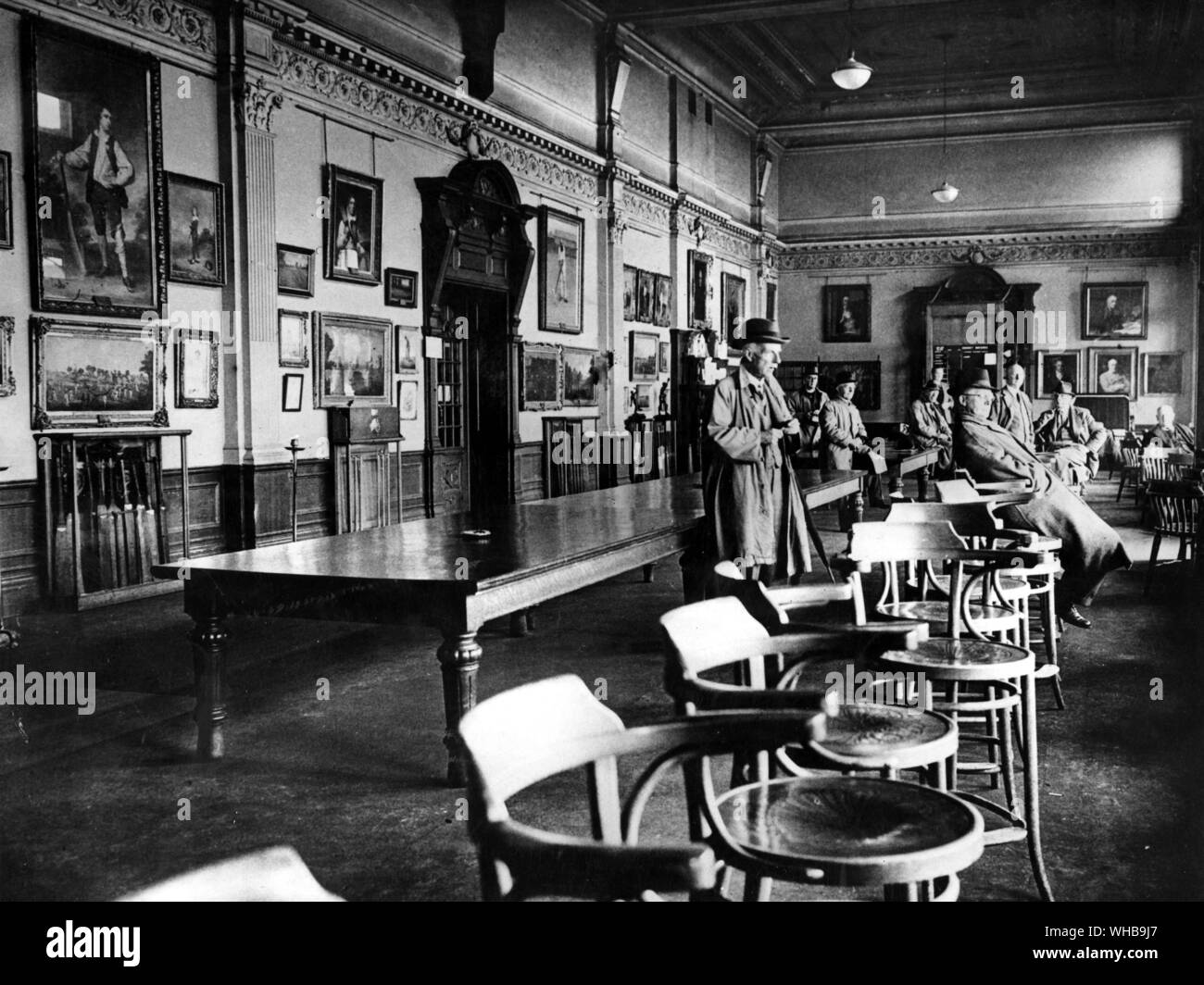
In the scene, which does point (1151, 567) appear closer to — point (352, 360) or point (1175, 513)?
point (1175, 513)

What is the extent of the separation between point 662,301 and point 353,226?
23.4 feet

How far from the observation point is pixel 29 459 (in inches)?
255

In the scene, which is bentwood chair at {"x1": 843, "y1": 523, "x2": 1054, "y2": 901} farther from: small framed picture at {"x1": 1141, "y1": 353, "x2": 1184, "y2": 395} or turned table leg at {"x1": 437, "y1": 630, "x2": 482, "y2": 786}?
small framed picture at {"x1": 1141, "y1": 353, "x2": 1184, "y2": 395}

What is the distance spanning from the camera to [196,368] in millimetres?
7711

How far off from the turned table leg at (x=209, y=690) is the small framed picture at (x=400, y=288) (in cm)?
602

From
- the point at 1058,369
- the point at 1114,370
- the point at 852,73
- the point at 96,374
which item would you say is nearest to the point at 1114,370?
the point at 1114,370

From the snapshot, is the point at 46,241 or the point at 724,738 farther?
the point at 46,241

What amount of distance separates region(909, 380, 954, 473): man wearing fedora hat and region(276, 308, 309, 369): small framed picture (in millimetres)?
7079

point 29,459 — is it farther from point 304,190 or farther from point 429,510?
point 429,510

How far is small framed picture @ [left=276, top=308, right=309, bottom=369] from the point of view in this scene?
8492 millimetres

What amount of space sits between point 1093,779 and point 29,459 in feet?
19.1

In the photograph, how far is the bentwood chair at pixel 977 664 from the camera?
315 cm

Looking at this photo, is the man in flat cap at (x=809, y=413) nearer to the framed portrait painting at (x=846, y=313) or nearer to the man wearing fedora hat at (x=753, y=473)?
the framed portrait painting at (x=846, y=313)
